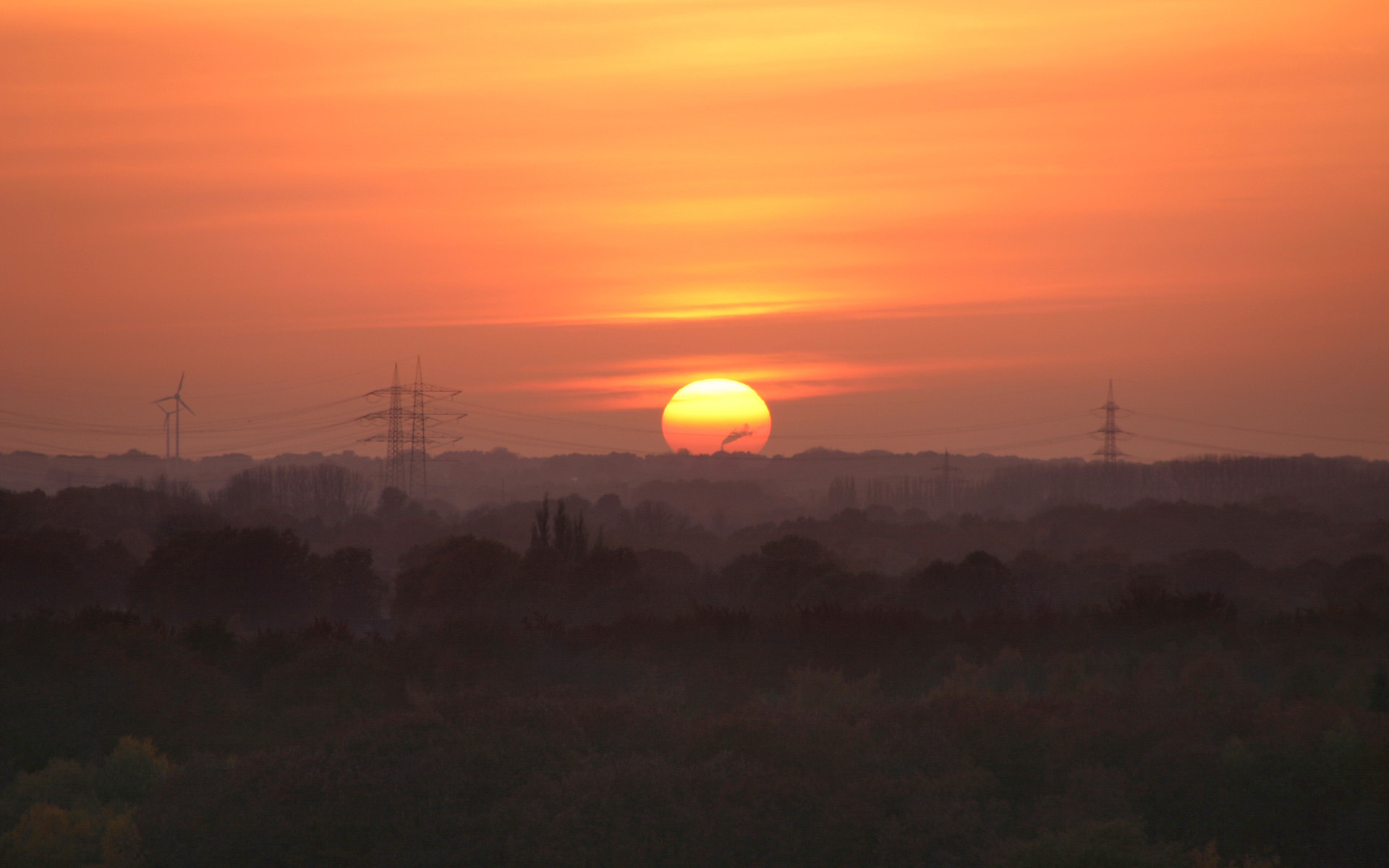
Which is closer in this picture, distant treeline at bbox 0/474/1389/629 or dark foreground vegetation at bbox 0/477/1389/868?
dark foreground vegetation at bbox 0/477/1389/868

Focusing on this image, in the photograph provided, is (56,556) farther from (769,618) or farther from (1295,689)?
(1295,689)

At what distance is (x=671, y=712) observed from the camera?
97.8 feet

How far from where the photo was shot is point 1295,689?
4506 cm

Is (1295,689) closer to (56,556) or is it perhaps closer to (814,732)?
(814,732)

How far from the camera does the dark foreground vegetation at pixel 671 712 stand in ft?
74.1

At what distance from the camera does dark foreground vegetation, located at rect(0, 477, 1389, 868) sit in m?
22.6

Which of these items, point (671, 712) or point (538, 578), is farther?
point (538, 578)

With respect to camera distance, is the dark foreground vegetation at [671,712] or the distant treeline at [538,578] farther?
the distant treeline at [538,578]

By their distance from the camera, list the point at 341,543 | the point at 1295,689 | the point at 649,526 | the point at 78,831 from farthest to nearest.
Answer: the point at 649,526 < the point at 341,543 < the point at 1295,689 < the point at 78,831

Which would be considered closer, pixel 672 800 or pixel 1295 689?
pixel 672 800

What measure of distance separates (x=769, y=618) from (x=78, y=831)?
4268 centimetres

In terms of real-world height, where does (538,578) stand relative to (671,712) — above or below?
below

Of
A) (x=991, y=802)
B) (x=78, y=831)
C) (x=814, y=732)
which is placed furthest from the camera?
(x=814, y=732)

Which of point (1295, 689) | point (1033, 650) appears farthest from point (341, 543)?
point (1295, 689)
